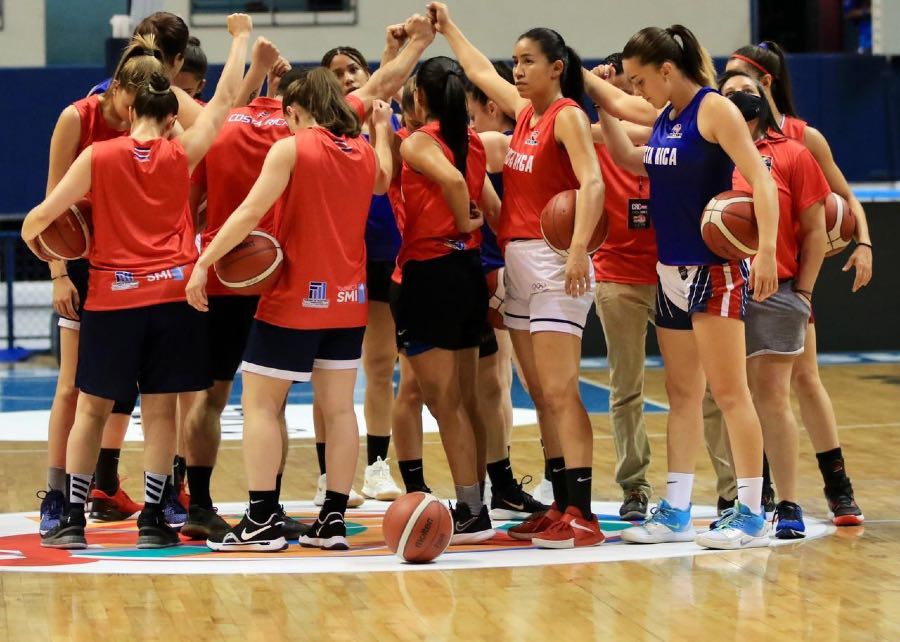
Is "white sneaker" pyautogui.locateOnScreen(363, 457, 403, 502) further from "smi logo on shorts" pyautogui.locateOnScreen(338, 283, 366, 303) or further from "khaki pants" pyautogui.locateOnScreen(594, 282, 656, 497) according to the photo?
"smi logo on shorts" pyautogui.locateOnScreen(338, 283, 366, 303)

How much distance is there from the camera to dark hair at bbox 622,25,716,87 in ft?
18.2

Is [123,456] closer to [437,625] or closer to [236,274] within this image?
[236,274]

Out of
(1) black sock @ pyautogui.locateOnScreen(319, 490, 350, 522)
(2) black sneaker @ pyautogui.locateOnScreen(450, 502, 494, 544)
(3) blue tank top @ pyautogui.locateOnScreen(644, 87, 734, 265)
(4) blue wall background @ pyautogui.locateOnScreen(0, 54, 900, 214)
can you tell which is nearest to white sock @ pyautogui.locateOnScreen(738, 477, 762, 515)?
(3) blue tank top @ pyautogui.locateOnScreen(644, 87, 734, 265)

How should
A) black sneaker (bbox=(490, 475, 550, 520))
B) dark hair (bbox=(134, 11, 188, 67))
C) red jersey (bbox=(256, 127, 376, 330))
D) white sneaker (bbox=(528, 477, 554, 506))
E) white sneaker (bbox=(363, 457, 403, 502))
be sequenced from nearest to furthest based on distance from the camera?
red jersey (bbox=(256, 127, 376, 330)), dark hair (bbox=(134, 11, 188, 67)), black sneaker (bbox=(490, 475, 550, 520)), white sneaker (bbox=(528, 477, 554, 506)), white sneaker (bbox=(363, 457, 403, 502))

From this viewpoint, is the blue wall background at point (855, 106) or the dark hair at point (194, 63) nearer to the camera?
the dark hair at point (194, 63)

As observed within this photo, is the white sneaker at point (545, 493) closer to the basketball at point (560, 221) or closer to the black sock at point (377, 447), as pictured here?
the black sock at point (377, 447)

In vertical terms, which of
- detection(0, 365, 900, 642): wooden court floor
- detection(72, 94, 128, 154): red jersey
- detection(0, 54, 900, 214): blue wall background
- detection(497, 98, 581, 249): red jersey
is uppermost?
detection(0, 54, 900, 214): blue wall background

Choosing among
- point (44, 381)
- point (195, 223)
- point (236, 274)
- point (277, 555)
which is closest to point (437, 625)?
point (277, 555)

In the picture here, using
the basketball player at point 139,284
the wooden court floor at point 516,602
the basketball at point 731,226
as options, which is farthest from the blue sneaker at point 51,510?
the basketball at point 731,226

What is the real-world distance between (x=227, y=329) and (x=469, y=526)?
4.11 ft

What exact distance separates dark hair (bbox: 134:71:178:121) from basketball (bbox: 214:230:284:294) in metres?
0.59

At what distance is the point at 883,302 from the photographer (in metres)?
13.2

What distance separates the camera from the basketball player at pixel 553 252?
18.6 feet

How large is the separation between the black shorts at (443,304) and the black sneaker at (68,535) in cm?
144
